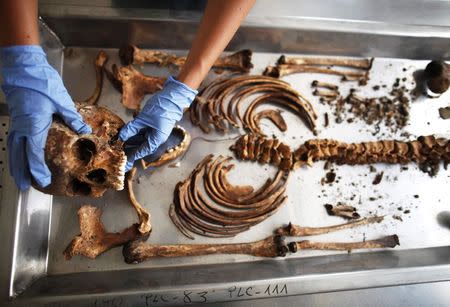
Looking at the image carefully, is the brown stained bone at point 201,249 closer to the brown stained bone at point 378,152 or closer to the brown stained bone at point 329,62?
the brown stained bone at point 378,152

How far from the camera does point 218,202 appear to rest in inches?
90.7

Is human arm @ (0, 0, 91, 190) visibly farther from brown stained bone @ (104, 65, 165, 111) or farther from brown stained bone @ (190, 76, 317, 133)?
brown stained bone @ (190, 76, 317, 133)

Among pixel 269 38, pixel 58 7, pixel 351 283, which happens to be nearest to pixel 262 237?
pixel 351 283

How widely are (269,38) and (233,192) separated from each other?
3.68 feet

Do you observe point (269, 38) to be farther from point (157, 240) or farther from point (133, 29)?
point (157, 240)

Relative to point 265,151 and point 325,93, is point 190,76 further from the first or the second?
point 325,93

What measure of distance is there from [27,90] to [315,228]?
1878 mm

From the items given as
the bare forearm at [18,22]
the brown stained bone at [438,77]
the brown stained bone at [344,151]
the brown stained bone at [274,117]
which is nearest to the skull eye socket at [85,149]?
the bare forearm at [18,22]

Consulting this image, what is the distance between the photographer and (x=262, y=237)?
7.55 ft

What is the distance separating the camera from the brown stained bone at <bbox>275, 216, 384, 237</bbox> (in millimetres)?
2301

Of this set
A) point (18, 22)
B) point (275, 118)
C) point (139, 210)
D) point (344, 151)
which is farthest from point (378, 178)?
point (18, 22)

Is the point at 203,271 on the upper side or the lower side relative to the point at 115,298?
upper

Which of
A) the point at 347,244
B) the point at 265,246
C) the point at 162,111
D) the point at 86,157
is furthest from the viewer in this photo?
the point at 347,244

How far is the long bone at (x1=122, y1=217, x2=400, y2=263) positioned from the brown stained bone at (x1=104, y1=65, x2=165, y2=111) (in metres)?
0.92
